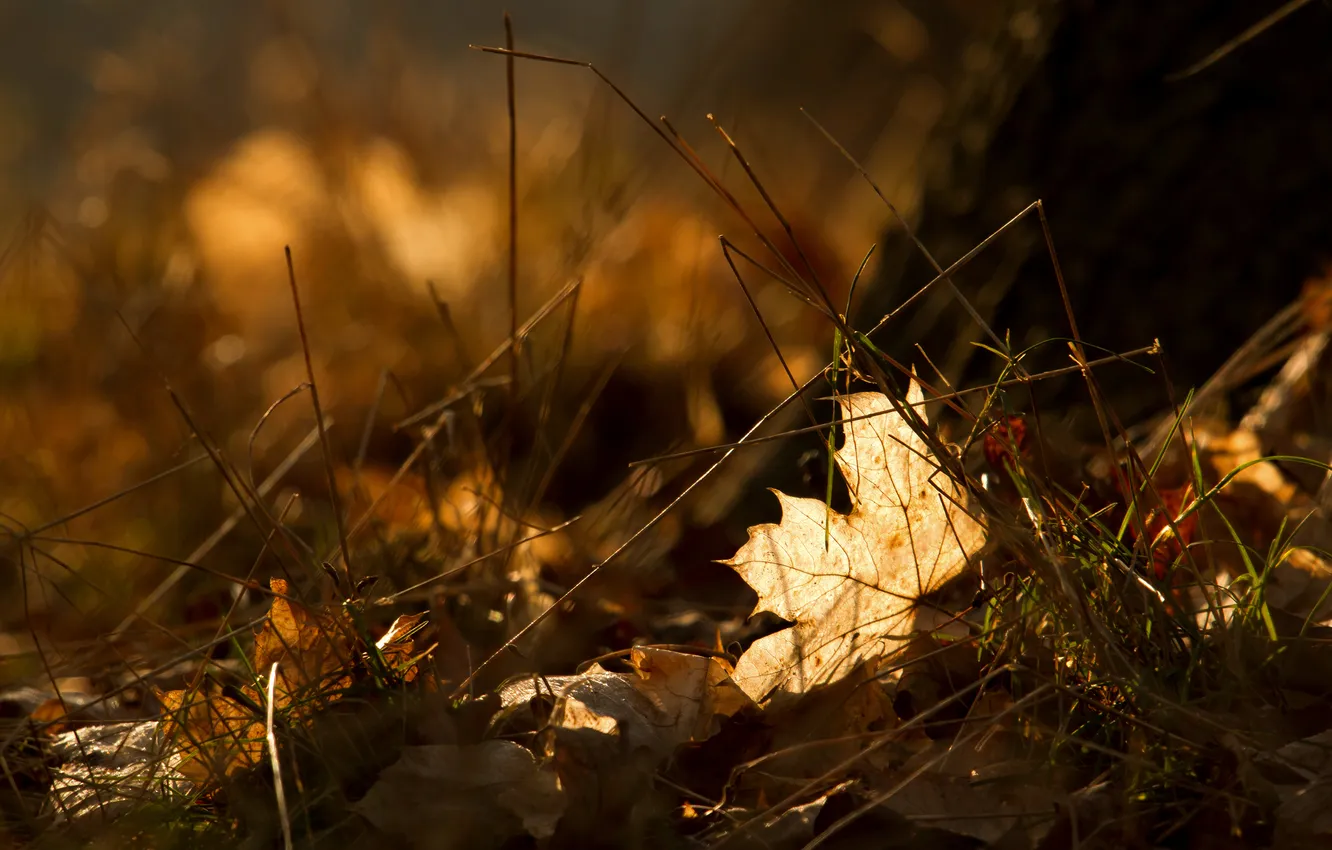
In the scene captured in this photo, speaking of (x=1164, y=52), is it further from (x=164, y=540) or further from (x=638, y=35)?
(x=164, y=540)

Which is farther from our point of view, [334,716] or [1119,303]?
[1119,303]

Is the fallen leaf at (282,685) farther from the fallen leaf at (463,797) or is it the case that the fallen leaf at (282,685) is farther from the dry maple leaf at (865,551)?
the dry maple leaf at (865,551)

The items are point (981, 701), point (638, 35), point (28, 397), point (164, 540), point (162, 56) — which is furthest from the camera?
point (162, 56)

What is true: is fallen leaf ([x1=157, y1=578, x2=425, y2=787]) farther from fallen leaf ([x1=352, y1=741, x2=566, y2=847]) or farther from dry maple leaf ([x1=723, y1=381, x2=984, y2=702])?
dry maple leaf ([x1=723, y1=381, x2=984, y2=702])

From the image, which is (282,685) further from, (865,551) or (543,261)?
(543,261)

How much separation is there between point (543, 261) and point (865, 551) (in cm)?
273

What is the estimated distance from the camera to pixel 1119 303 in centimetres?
197

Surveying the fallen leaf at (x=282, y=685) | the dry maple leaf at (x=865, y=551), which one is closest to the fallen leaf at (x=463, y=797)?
the fallen leaf at (x=282, y=685)

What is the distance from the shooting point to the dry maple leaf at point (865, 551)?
92cm

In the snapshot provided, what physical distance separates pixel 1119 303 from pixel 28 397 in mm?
2924

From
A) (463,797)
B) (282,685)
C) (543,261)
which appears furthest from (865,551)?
(543,261)

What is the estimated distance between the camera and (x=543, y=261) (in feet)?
11.6

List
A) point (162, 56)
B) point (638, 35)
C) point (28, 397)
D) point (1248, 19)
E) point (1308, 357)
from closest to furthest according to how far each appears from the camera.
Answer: point (1308, 357) → point (1248, 19) → point (638, 35) → point (28, 397) → point (162, 56)

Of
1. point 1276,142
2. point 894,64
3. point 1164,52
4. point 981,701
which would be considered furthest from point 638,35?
point 894,64
